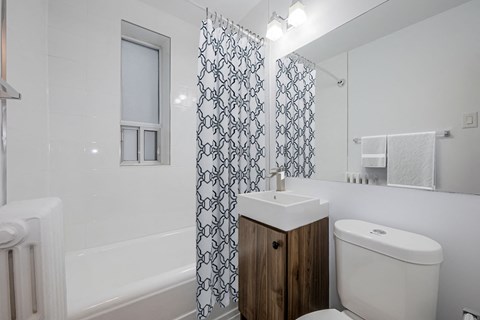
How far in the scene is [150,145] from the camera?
2.17 metres

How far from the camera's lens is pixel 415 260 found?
28.2 inches

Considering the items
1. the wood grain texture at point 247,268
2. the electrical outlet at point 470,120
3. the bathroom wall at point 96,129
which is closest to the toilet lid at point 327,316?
the wood grain texture at point 247,268

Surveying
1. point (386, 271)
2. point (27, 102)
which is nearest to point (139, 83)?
point (27, 102)

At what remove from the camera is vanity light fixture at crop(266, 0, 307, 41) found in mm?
1314

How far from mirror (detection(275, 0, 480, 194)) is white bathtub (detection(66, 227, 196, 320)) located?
116 centimetres

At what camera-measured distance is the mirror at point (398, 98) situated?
0.80 m

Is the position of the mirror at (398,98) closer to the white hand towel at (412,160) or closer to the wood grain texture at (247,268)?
the white hand towel at (412,160)

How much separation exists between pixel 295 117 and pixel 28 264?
1.61 m

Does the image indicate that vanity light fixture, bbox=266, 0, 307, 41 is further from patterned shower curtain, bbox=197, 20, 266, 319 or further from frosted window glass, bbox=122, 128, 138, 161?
frosted window glass, bbox=122, 128, 138, 161

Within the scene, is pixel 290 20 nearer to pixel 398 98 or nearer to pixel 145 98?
pixel 398 98

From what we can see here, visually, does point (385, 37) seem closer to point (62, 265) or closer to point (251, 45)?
point (251, 45)

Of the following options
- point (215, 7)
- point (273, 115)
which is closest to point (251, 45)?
point (273, 115)

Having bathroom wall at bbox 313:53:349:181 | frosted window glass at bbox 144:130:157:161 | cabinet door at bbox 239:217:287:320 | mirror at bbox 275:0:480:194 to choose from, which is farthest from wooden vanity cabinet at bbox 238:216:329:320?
frosted window glass at bbox 144:130:157:161

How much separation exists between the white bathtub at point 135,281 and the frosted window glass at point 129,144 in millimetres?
805
